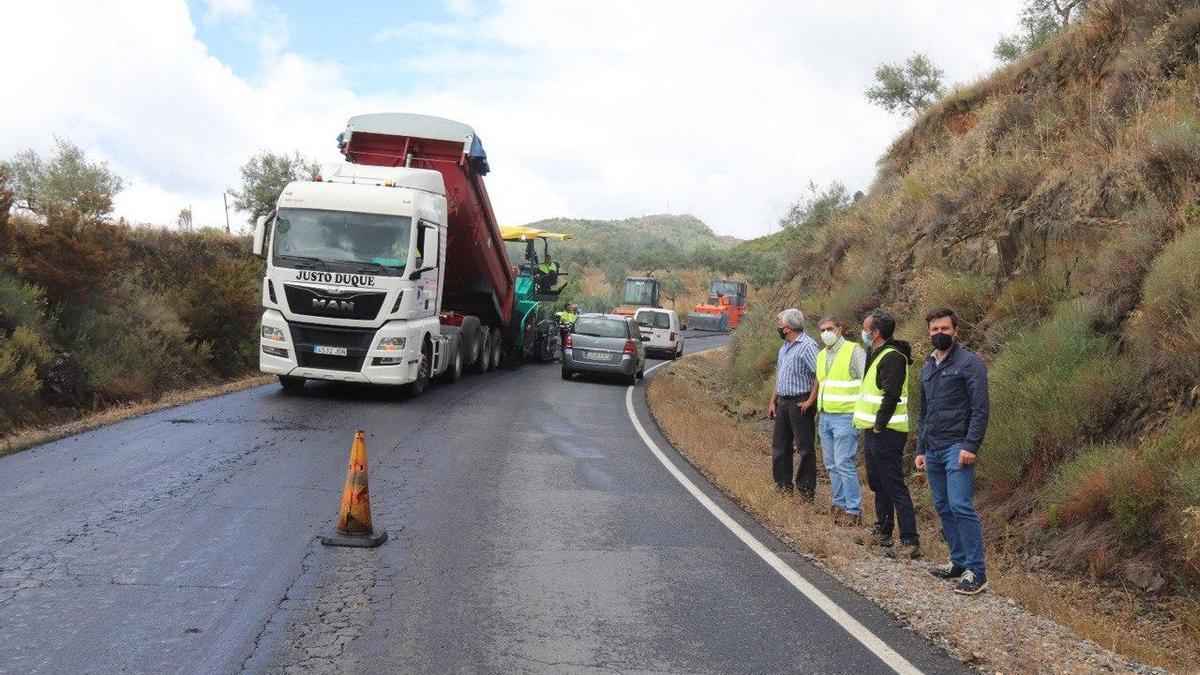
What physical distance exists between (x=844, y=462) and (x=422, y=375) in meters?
9.59

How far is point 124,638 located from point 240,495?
12.2 feet

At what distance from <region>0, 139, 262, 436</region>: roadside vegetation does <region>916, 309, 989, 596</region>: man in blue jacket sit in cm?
1095

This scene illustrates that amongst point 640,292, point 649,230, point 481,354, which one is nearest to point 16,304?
point 481,354

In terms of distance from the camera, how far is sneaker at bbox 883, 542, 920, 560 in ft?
25.6

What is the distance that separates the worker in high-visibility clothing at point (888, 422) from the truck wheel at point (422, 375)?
386 inches

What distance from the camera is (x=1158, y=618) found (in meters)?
6.64

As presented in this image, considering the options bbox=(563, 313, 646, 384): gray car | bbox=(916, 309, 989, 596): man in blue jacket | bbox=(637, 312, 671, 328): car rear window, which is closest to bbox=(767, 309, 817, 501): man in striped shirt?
bbox=(916, 309, 989, 596): man in blue jacket

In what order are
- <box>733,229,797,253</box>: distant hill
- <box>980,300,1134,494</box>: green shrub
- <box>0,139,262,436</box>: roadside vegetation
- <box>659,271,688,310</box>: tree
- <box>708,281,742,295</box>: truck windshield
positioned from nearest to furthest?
<box>980,300,1134,494</box>: green shrub → <box>0,139,262,436</box>: roadside vegetation → <box>708,281,742,295</box>: truck windshield → <box>659,271,688,310</box>: tree → <box>733,229,797,253</box>: distant hill

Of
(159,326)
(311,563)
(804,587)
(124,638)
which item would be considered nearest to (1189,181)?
(804,587)

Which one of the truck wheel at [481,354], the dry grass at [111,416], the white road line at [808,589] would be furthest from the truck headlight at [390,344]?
the truck wheel at [481,354]

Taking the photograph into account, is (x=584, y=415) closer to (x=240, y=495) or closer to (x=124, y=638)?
(x=240, y=495)

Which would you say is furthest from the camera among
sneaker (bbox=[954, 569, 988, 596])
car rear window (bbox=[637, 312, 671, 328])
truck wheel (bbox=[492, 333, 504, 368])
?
car rear window (bbox=[637, 312, 671, 328])

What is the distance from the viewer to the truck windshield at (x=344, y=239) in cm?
1554

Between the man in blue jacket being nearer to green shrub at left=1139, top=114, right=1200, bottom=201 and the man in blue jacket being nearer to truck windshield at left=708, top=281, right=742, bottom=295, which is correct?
green shrub at left=1139, top=114, right=1200, bottom=201
